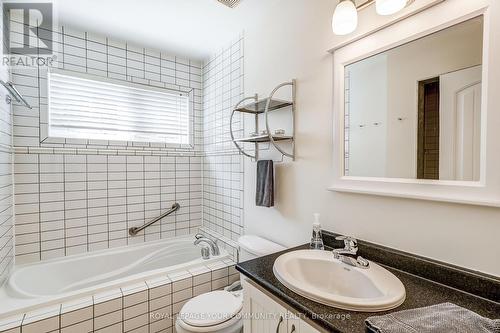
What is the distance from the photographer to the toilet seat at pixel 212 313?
1.34 meters

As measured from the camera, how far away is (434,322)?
666 millimetres

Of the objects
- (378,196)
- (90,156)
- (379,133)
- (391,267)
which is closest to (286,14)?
(379,133)

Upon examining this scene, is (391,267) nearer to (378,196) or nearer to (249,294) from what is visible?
(378,196)

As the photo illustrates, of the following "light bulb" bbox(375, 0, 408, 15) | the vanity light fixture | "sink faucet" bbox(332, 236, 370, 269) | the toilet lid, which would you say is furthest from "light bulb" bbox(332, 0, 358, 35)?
the toilet lid

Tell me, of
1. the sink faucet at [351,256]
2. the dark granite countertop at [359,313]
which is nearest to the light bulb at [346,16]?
the sink faucet at [351,256]

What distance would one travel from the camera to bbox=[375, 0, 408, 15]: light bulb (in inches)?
39.3

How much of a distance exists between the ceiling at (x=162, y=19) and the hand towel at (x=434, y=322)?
197cm

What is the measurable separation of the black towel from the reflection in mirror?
1.85ft

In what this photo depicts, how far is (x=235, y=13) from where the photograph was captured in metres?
1.92

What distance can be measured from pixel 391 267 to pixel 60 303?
1.86 m

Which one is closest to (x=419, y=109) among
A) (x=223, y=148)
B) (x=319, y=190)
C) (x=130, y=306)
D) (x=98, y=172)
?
(x=319, y=190)

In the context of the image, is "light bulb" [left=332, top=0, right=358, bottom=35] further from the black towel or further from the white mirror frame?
Result: the black towel

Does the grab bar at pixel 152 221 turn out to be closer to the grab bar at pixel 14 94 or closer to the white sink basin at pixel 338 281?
the grab bar at pixel 14 94

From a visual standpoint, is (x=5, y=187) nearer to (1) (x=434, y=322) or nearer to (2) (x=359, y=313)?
(2) (x=359, y=313)
